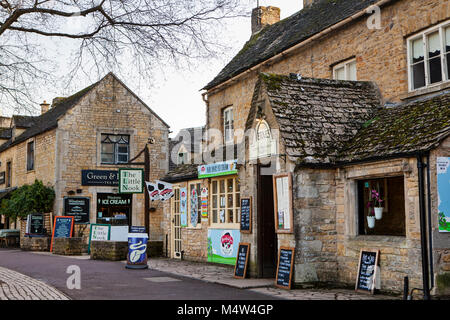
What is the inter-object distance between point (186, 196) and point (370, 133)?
8.52 metres

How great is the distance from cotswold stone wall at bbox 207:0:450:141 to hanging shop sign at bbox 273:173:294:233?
3.23 meters

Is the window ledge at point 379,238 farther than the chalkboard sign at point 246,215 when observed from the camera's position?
No

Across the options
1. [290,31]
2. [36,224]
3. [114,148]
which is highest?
[290,31]

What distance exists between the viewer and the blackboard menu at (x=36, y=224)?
24345 mm

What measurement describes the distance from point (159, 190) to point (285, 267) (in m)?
7.19

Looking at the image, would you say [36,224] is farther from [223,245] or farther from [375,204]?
[375,204]

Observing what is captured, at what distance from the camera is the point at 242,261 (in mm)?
12391

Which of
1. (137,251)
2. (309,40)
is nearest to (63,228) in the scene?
(137,251)

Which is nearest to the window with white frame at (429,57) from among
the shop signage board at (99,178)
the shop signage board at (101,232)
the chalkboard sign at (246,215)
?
the chalkboard sign at (246,215)

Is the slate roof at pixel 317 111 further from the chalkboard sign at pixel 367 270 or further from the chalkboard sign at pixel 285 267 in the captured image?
the chalkboard sign at pixel 367 270

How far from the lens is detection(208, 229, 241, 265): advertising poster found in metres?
15.1

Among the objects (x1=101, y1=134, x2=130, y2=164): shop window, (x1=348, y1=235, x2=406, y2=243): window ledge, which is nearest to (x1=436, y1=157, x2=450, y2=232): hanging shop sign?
(x1=348, y1=235, x2=406, y2=243): window ledge

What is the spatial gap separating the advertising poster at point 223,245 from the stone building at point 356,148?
2.36 m

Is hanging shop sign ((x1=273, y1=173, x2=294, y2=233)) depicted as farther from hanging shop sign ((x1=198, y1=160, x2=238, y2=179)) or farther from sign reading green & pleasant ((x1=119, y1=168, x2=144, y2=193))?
sign reading green & pleasant ((x1=119, y1=168, x2=144, y2=193))
